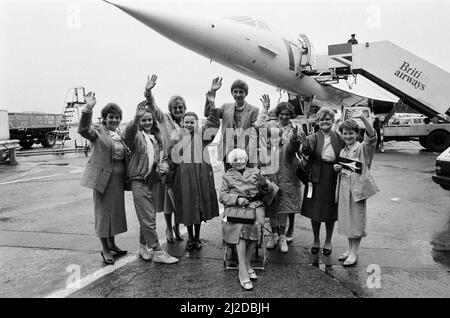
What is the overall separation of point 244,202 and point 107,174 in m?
1.50

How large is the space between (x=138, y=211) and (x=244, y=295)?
1478mm

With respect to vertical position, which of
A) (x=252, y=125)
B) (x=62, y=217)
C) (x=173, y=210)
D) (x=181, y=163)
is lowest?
(x=62, y=217)

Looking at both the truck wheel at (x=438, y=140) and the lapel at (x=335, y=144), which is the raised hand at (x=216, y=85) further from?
the truck wheel at (x=438, y=140)

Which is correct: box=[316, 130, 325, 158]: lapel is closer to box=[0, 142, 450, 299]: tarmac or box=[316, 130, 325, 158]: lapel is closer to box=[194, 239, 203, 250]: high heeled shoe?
Answer: box=[0, 142, 450, 299]: tarmac

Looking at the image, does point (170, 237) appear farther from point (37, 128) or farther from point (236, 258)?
point (37, 128)

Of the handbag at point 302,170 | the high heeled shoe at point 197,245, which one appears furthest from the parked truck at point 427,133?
the high heeled shoe at point 197,245

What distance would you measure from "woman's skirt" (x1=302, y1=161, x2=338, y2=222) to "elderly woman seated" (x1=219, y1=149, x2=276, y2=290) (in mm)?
659

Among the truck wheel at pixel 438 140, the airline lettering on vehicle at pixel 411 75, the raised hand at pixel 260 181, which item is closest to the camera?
the raised hand at pixel 260 181

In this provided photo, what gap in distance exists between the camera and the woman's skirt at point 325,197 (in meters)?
3.96

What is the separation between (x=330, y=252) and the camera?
4.07 metres

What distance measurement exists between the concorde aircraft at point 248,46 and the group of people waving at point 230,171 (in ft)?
12.1

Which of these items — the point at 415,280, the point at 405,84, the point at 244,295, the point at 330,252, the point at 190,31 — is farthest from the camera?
the point at 405,84

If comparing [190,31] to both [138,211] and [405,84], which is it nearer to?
[138,211]
